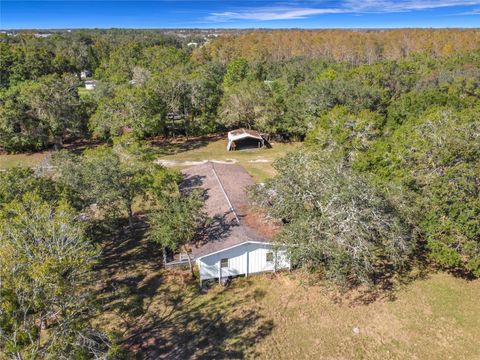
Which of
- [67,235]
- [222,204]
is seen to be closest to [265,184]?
[222,204]

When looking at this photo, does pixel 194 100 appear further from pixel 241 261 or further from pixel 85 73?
pixel 85 73

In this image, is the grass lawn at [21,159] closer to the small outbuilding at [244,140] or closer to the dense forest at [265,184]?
the dense forest at [265,184]

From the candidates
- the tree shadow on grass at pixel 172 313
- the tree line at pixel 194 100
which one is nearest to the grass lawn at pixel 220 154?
the tree line at pixel 194 100

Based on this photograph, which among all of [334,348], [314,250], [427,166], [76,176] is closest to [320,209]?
[314,250]

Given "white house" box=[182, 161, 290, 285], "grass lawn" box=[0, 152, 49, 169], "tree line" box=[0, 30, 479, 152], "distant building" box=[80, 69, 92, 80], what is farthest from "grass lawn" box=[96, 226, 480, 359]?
"distant building" box=[80, 69, 92, 80]

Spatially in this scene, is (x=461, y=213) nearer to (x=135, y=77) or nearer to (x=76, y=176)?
(x=76, y=176)
